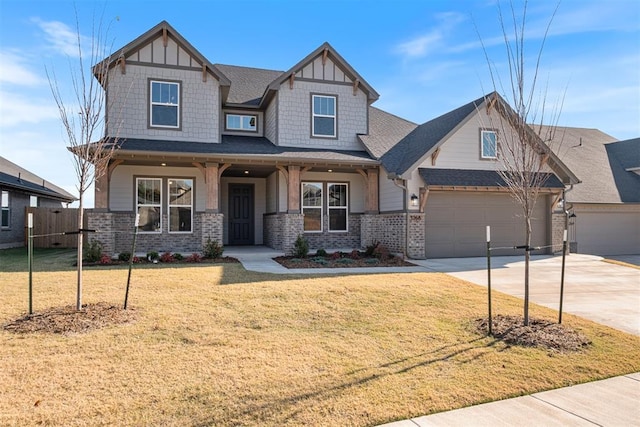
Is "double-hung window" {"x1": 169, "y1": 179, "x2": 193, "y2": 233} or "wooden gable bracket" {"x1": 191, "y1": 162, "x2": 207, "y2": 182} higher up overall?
"wooden gable bracket" {"x1": 191, "y1": 162, "x2": 207, "y2": 182}

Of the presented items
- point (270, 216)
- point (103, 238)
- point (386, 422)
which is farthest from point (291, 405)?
point (270, 216)

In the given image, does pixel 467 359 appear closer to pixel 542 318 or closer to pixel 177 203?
pixel 542 318

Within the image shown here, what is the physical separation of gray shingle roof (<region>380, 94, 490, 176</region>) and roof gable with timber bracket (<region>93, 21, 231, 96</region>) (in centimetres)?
684

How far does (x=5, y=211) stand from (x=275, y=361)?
18787 millimetres

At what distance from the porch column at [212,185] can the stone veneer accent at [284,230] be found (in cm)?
245

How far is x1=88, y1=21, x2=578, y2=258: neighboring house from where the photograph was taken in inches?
532

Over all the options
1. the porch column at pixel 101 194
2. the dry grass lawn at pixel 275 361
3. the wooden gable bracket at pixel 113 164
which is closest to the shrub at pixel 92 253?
the porch column at pixel 101 194

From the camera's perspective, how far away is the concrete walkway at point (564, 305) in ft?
11.3

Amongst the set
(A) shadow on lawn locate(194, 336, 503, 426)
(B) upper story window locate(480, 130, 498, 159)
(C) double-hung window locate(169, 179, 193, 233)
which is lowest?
(A) shadow on lawn locate(194, 336, 503, 426)

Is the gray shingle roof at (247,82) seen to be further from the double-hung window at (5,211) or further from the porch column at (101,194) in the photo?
the double-hung window at (5,211)

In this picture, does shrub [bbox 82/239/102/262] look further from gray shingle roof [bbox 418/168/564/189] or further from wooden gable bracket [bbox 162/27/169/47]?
gray shingle roof [bbox 418/168/564/189]

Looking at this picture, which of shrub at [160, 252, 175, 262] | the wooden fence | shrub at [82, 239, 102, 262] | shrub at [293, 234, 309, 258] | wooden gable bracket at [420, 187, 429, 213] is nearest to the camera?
shrub at [82, 239, 102, 262]

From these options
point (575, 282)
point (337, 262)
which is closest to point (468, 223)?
point (575, 282)

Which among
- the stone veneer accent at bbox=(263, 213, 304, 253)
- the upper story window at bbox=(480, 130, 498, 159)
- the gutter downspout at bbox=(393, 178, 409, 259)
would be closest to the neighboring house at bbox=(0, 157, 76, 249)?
the stone veneer accent at bbox=(263, 213, 304, 253)
